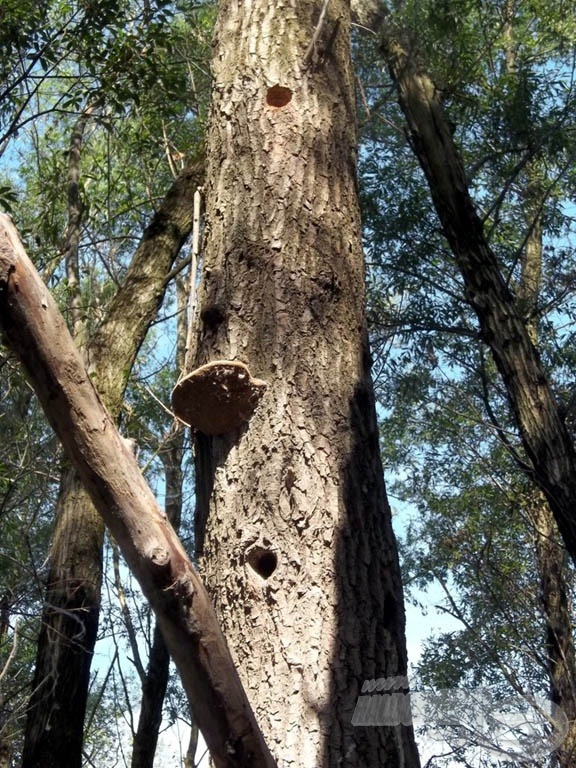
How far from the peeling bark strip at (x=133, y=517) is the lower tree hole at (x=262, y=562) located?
416mm

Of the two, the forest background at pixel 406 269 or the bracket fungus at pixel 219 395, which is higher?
the forest background at pixel 406 269

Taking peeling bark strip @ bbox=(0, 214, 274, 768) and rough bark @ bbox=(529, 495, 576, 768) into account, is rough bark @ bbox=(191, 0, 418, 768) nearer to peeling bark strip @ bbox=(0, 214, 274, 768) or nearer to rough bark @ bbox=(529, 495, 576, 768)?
peeling bark strip @ bbox=(0, 214, 274, 768)

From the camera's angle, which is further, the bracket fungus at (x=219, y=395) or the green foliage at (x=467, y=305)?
the green foliage at (x=467, y=305)

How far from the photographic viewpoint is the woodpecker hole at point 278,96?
102 inches

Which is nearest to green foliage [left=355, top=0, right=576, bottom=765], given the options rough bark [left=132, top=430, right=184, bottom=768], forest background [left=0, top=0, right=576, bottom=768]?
forest background [left=0, top=0, right=576, bottom=768]

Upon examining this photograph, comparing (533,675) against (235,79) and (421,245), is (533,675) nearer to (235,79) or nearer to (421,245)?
(421,245)

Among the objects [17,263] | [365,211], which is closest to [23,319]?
[17,263]

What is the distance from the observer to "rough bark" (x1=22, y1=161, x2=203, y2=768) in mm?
4402

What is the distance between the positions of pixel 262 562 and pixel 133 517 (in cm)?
52

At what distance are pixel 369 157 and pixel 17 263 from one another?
8656 millimetres

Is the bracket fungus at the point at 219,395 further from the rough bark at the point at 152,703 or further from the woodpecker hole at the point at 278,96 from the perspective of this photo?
the rough bark at the point at 152,703

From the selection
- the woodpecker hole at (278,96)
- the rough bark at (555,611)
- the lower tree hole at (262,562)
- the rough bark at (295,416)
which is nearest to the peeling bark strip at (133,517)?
the rough bark at (295,416)

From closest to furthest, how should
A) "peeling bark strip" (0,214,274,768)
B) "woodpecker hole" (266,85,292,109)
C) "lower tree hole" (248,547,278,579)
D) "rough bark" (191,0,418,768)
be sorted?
1. "peeling bark strip" (0,214,274,768)
2. "rough bark" (191,0,418,768)
3. "lower tree hole" (248,547,278,579)
4. "woodpecker hole" (266,85,292,109)

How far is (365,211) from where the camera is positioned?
8.71 m
